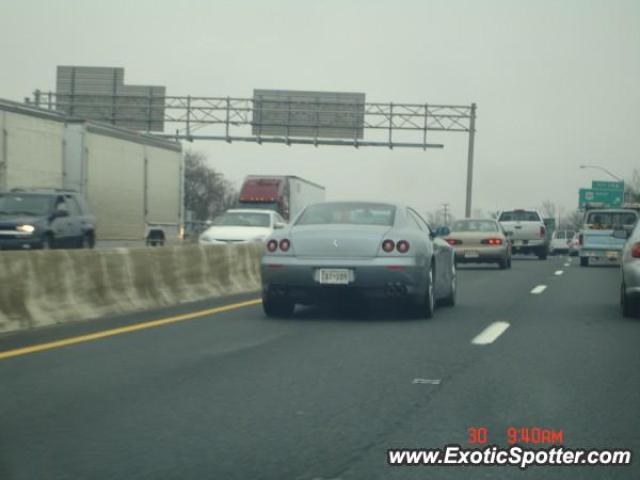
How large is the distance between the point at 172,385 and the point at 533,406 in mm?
2430

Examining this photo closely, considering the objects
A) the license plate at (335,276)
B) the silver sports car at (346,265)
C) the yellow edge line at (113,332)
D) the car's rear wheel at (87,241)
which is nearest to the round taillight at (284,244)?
the silver sports car at (346,265)

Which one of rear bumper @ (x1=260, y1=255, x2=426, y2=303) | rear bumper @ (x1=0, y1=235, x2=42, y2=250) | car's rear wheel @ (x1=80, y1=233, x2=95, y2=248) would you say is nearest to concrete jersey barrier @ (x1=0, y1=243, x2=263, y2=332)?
rear bumper @ (x1=260, y1=255, x2=426, y2=303)

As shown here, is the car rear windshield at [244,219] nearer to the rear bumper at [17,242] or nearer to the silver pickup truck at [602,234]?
the rear bumper at [17,242]

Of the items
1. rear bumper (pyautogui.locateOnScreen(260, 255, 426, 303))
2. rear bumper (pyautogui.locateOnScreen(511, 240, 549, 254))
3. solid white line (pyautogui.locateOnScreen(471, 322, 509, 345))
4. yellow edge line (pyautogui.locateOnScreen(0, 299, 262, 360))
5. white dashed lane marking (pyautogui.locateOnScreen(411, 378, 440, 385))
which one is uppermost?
rear bumper (pyautogui.locateOnScreen(260, 255, 426, 303))

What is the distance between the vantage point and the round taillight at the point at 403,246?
12.5 m

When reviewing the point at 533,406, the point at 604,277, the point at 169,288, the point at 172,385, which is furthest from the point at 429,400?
the point at 604,277

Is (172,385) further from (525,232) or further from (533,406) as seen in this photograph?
(525,232)

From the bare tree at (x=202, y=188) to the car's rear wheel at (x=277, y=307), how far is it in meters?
118

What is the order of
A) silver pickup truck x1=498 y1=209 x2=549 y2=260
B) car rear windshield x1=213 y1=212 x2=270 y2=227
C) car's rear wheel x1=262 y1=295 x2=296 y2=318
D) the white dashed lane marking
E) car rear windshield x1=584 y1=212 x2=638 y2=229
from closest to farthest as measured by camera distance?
the white dashed lane marking → car's rear wheel x1=262 y1=295 x2=296 y2=318 → car rear windshield x1=213 y1=212 x2=270 y2=227 → car rear windshield x1=584 y1=212 x2=638 y2=229 → silver pickup truck x1=498 y1=209 x2=549 y2=260

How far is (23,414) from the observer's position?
6.63m

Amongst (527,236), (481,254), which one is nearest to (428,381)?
(481,254)

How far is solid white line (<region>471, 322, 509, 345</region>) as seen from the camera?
10664 millimetres

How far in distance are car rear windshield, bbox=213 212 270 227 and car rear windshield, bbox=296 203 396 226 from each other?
16710mm

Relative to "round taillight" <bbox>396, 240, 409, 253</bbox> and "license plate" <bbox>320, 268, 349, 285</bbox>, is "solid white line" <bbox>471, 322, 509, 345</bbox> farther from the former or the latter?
"license plate" <bbox>320, 268, 349, 285</bbox>
